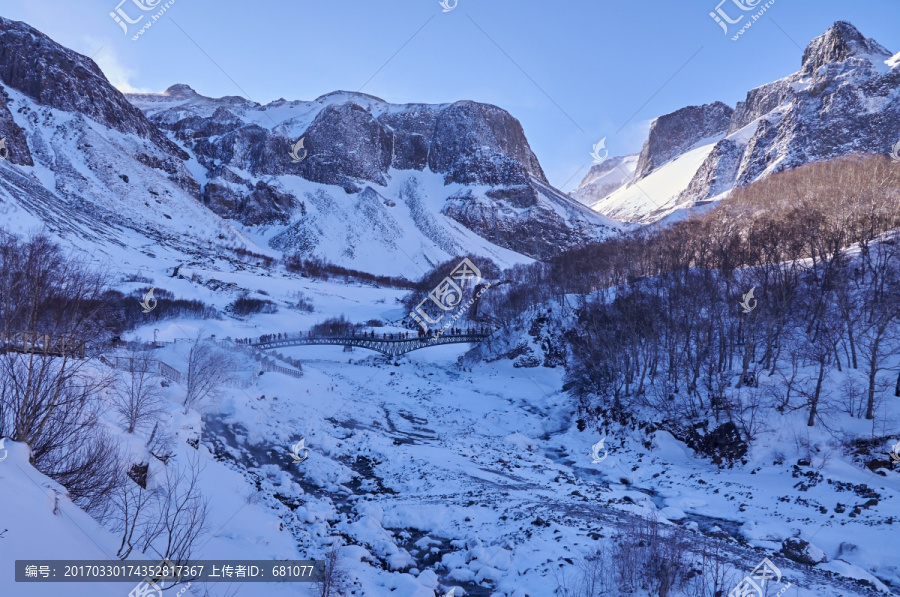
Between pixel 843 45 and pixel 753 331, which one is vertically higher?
pixel 843 45

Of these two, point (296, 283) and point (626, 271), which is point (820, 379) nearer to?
point (626, 271)

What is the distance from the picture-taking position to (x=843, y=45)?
158625 mm

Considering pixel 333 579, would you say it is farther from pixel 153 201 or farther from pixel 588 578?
pixel 153 201

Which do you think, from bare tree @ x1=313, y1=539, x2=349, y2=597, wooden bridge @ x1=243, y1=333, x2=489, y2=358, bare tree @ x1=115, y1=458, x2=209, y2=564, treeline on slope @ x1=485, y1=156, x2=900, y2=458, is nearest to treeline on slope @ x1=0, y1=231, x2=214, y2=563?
bare tree @ x1=115, y1=458, x2=209, y2=564

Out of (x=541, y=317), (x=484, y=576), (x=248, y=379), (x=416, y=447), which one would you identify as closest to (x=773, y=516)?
(x=484, y=576)

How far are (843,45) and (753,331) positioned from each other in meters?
195

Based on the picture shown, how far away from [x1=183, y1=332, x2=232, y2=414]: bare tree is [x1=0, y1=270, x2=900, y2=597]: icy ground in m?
0.69

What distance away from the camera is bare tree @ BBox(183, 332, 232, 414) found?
76.9 feet

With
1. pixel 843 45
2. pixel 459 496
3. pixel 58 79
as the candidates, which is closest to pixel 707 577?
pixel 459 496

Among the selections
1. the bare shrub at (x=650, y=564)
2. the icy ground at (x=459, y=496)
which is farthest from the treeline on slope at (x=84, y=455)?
the bare shrub at (x=650, y=564)

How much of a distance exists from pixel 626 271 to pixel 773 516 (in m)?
53.5

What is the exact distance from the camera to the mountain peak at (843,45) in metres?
155

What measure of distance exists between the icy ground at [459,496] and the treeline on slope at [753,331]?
2390 mm

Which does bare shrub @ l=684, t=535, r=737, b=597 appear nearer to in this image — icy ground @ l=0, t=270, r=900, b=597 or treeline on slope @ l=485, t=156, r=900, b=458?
icy ground @ l=0, t=270, r=900, b=597
